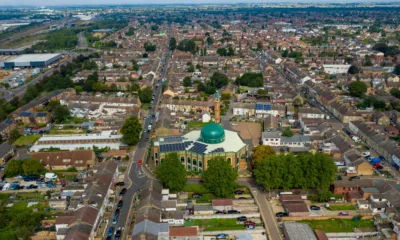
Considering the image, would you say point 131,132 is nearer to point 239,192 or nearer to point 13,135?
point 239,192

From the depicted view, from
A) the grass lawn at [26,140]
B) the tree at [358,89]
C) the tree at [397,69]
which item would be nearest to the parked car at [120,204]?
the grass lawn at [26,140]

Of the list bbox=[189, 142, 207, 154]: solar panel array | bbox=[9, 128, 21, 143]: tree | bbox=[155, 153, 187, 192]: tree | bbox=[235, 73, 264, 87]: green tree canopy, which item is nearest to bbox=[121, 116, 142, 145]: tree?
bbox=[189, 142, 207, 154]: solar panel array

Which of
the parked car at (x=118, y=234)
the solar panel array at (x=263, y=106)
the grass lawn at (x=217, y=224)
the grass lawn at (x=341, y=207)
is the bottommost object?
the grass lawn at (x=217, y=224)

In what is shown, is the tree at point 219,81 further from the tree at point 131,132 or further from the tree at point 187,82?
the tree at point 131,132

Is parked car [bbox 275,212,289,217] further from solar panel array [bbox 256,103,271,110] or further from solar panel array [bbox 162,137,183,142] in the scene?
solar panel array [bbox 256,103,271,110]

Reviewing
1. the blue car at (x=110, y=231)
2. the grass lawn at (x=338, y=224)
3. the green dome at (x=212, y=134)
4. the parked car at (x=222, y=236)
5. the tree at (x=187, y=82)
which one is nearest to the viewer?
the parked car at (x=222, y=236)

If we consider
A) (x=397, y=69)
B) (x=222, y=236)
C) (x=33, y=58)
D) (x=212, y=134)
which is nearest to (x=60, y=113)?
(x=212, y=134)
